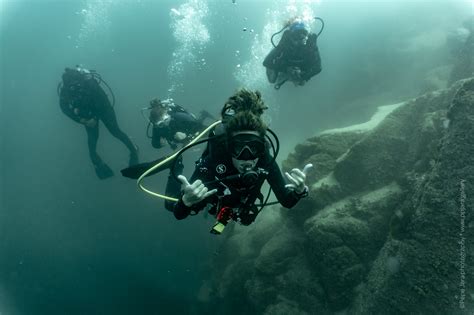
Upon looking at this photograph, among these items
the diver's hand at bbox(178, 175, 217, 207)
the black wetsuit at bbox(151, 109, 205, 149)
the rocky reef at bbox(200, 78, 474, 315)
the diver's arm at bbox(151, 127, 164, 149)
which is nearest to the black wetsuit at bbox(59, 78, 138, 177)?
the diver's arm at bbox(151, 127, 164, 149)

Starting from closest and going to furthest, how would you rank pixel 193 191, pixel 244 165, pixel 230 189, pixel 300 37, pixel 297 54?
pixel 193 191 < pixel 244 165 < pixel 230 189 < pixel 300 37 < pixel 297 54

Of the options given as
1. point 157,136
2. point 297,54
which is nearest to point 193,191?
point 157,136

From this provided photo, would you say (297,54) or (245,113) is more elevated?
(297,54)

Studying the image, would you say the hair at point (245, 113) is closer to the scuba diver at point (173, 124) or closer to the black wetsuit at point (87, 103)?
the scuba diver at point (173, 124)

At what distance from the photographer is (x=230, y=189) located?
10.2ft

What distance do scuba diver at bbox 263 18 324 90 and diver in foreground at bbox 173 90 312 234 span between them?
16.1 feet

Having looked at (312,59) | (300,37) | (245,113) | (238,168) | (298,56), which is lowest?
(238,168)

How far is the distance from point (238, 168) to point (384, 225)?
432 centimetres

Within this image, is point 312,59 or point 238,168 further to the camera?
point 312,59

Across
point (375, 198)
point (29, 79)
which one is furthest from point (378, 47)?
point (29, 79)

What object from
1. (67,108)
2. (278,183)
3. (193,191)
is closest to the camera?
(193,191)

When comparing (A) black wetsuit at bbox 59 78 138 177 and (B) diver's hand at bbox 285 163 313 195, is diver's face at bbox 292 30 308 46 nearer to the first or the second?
(B) diver's hand at bbox 285 163 313 195

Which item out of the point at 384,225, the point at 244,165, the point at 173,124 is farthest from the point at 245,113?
the point at 173,124

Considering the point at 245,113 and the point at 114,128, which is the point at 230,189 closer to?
the point at 245,113
